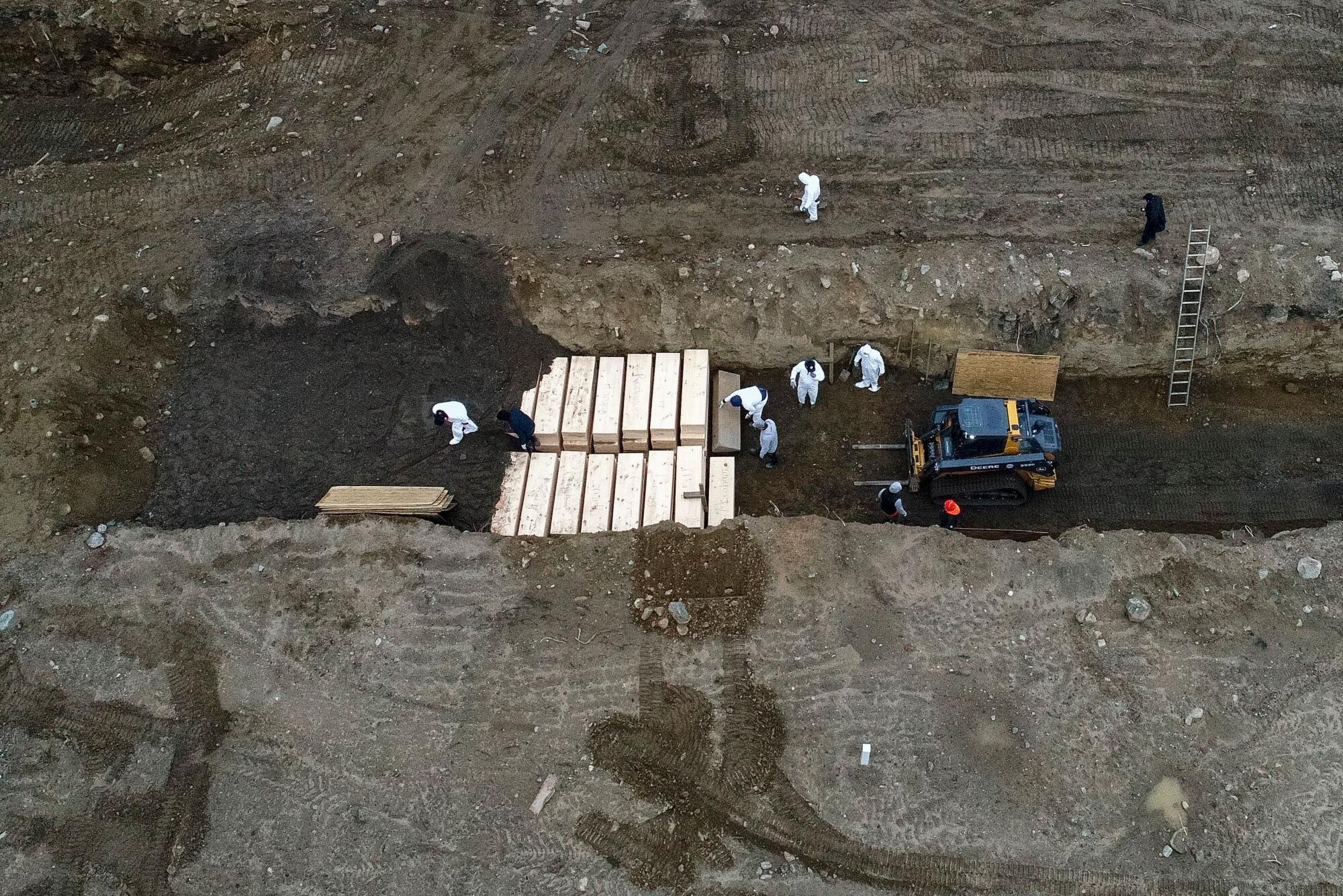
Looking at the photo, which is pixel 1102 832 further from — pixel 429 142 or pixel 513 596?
pixel 429 142

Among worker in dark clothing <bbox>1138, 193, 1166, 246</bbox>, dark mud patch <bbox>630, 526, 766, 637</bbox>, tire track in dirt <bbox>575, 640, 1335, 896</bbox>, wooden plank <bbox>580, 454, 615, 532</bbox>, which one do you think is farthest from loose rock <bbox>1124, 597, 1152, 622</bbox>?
wooden plank <bbox>580, 454, 615, 532</bbox>

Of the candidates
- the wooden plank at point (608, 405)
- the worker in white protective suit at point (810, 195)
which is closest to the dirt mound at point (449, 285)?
the wooden plank at point (608, 405)

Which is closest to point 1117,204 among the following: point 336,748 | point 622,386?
point 622,386

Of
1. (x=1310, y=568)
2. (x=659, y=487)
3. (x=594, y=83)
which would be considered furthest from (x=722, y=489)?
(x=594, y=83)

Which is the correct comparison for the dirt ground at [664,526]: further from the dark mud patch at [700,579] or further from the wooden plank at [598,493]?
the wooden plank at [598,493]

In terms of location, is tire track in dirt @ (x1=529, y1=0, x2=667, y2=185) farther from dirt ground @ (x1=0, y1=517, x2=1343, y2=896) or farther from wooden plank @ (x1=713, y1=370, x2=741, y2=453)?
dirt ground @ (x1=0, y1=517, x2=1343, y2=896)

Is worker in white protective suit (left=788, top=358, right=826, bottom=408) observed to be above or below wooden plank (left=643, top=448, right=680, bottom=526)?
above
